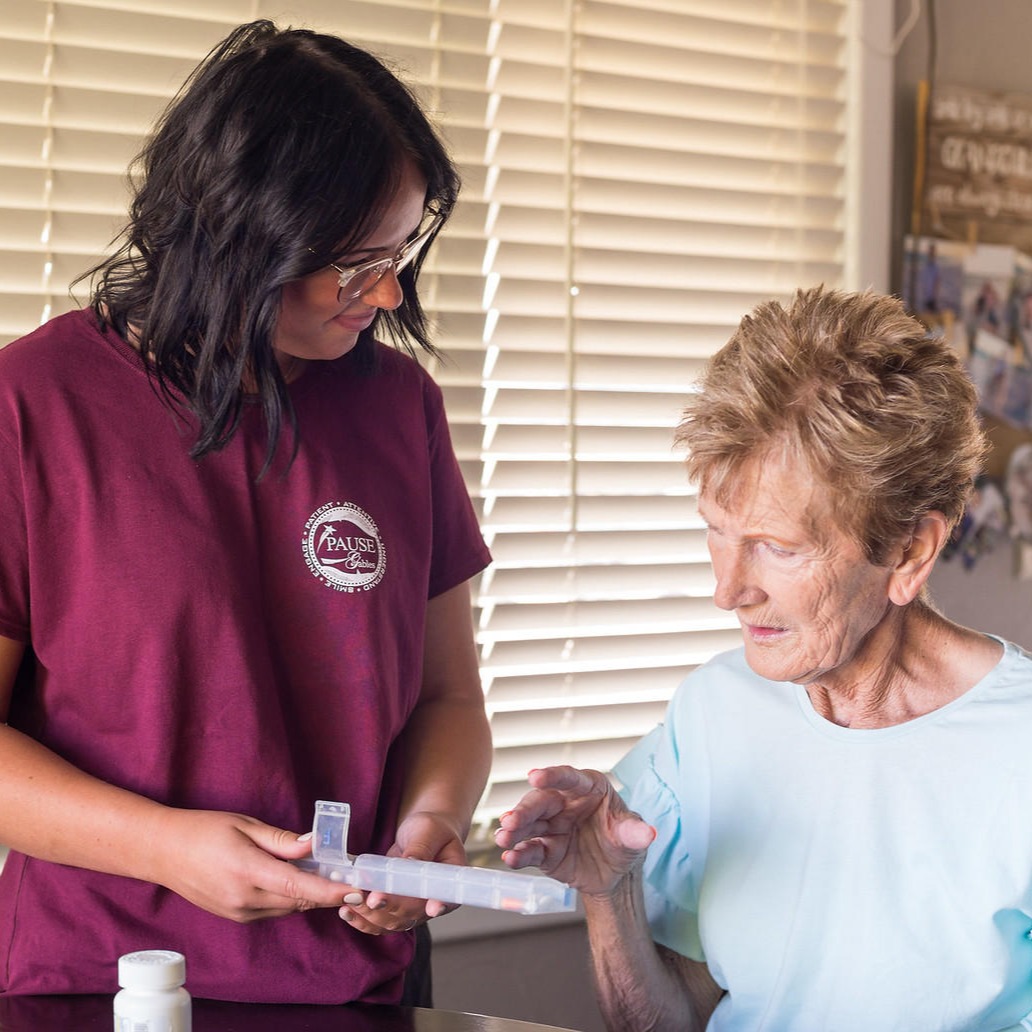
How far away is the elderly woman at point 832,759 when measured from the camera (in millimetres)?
1312

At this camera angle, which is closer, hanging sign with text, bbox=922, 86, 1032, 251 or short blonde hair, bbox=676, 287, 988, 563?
short blonde hair, bbox=676, 287, 988, 563

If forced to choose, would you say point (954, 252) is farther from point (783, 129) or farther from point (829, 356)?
point (829, 356)

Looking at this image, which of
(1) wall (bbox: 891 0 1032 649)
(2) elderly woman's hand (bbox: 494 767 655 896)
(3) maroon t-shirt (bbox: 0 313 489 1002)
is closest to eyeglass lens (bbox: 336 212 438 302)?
(3) maroon t-shirt (bbox: 0 313 489 1002)

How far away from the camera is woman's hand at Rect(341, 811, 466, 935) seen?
1.23 m

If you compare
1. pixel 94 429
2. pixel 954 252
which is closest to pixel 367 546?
pixel 94 429

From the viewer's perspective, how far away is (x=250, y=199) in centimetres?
130

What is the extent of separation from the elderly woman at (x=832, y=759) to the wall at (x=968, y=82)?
4.34 feet

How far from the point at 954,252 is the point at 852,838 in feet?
5.28

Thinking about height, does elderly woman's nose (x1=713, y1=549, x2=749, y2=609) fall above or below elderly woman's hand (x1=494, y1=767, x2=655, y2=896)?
above

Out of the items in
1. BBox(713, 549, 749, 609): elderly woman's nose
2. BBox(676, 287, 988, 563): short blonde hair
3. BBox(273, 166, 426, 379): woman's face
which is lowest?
BBox(713, 549, 749, 609): elderly woman's nose

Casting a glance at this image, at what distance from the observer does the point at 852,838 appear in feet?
4.70

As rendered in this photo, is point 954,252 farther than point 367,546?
Yes

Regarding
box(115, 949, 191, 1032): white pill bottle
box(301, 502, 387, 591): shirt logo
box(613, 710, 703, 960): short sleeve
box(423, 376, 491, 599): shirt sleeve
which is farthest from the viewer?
box(423, 376, 491, 599): shirt sleeve

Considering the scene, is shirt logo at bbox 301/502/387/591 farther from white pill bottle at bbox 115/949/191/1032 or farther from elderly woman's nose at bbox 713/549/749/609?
white pill bottle at bbox 115/949/191/1032
